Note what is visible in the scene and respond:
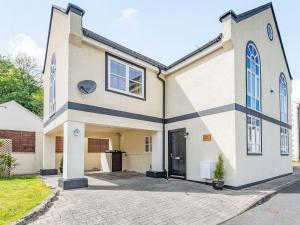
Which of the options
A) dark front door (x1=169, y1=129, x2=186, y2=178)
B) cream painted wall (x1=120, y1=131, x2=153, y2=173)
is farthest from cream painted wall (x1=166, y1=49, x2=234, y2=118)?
cream painted wall (x1=120, y1=131, x2=153, y2=173)

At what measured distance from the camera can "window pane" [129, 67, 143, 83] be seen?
37.7 feet

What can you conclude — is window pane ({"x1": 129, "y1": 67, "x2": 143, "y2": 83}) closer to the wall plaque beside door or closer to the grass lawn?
the wall plaque beside door

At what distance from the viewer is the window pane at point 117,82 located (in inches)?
417

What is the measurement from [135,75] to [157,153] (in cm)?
439

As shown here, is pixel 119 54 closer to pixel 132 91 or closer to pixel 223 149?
pixel 132 91

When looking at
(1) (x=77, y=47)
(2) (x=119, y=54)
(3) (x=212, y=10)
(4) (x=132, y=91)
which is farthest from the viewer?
(4) (x=132, y=91)

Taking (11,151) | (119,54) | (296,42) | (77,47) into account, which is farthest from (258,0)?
(11,151)

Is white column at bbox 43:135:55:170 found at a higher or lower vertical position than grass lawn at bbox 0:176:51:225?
higher

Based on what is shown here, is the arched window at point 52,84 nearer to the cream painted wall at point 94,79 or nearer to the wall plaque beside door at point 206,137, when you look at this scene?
the cream painted wall at point 94,79

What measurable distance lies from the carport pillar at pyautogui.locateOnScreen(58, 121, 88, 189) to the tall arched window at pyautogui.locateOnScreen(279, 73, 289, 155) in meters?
11.9

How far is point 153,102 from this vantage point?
1246cm

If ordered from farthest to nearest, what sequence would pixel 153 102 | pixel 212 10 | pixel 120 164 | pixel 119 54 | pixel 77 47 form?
pixel 120 164, pixel 153 102, pixel 119 54, pixel 212 10, pixel 77 47

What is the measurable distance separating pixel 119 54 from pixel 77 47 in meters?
2.07

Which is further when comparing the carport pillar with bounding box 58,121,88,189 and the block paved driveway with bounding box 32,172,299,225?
the carport pillar with bounding box 58,121,88,189
